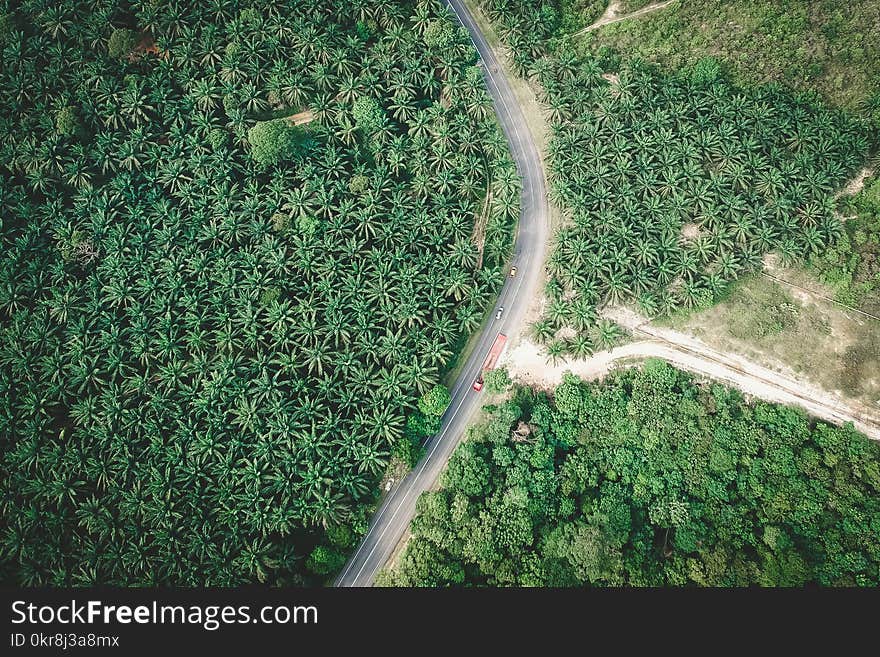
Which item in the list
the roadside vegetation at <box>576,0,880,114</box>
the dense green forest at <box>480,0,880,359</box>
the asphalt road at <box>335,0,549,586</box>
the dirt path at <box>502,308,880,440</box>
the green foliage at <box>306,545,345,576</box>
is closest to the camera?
the green foliage at <box>306,545,345,576</box>

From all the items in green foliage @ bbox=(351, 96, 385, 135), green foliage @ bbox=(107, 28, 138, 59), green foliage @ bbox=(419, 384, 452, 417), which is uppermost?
green foliage @ bbox=(107, 28, 138, 59)

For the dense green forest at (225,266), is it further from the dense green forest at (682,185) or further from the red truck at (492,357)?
the dense green forest at (682,185)

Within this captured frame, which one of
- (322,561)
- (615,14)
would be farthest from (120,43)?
(322,561)

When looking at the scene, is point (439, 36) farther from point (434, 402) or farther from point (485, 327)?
point (434, 402)

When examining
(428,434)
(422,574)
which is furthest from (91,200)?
(422,574)

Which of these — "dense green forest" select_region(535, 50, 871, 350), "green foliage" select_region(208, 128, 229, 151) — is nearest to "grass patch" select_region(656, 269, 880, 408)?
"dense green forest" select_region(535, 50, 871, 350)

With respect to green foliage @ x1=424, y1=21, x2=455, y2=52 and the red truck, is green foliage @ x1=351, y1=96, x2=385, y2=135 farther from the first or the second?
the red truck

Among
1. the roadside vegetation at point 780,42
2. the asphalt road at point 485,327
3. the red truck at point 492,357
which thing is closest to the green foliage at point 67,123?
the asphalt road at point 485,327
